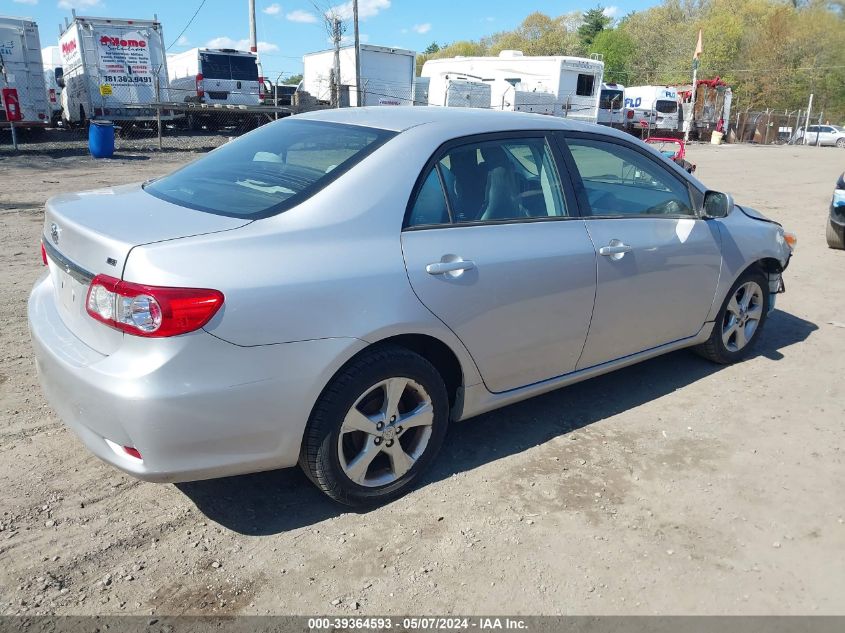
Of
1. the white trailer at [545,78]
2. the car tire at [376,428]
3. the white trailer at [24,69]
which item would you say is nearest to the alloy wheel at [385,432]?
the car tire at [376,428]

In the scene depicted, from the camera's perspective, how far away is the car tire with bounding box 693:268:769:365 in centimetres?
457

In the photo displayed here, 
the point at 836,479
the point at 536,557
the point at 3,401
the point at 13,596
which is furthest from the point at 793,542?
the point at 3,401

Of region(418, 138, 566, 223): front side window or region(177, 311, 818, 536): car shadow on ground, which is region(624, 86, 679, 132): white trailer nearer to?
region(177, 311, 818, 536): car shadow on ground

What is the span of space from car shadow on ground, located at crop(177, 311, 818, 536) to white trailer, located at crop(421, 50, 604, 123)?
82.0ft

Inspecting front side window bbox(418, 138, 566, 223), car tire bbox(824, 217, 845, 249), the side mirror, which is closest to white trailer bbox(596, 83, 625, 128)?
car tire bbox(824, 217, 845, 249)

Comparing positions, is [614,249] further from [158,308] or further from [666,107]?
[666,107]

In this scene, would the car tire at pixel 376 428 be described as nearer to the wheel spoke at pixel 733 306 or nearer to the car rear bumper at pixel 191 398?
the car rear bumper at pixel 191 398

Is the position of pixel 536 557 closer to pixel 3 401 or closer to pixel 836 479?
pixel 836 479

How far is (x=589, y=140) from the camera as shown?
3.79m

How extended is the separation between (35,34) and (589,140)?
19.5 metres

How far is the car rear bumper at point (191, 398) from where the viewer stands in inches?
93.2

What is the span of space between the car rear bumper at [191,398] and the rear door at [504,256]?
0.59 meters

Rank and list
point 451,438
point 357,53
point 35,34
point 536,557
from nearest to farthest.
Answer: point 536,557, point 451,438, point 35,34, point 357,53

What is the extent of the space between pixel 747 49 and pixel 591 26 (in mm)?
28893
